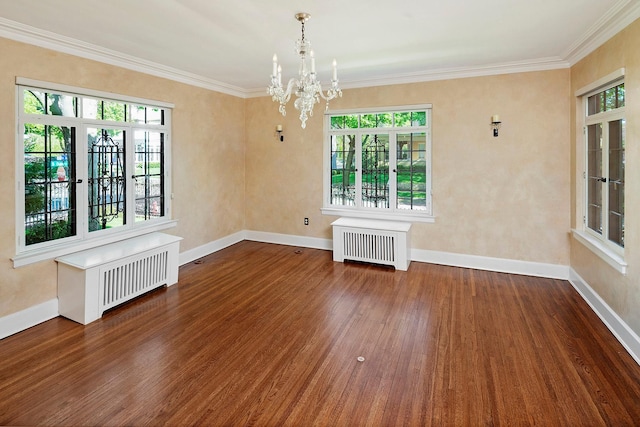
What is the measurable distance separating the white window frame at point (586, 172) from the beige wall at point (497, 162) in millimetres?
279

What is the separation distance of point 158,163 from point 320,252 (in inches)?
113

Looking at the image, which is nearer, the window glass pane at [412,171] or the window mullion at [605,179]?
the window mullion at [605,179]

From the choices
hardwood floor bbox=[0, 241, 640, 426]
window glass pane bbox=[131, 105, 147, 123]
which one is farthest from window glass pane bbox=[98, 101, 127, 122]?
hardwood floor bbox=[0, 241, 640, 426]

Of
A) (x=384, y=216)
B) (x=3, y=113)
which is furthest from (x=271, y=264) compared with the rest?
(x=3, y=113)

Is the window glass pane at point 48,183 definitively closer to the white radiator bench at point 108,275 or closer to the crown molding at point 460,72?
the white radiator bench at point 108,275

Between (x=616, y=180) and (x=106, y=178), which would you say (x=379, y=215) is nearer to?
(x=616, y=180)

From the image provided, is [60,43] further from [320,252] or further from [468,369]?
[468,369]

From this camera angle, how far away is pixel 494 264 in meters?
5.01

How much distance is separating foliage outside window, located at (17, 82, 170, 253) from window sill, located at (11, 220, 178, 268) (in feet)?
0.24

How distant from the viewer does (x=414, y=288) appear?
4352mm

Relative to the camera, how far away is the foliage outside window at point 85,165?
3447 mm

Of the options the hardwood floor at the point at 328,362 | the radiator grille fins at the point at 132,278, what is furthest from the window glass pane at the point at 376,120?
the radiator grille fins at the point at 132,278

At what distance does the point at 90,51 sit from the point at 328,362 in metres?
4.01

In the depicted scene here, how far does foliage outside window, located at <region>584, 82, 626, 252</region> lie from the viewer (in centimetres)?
333
